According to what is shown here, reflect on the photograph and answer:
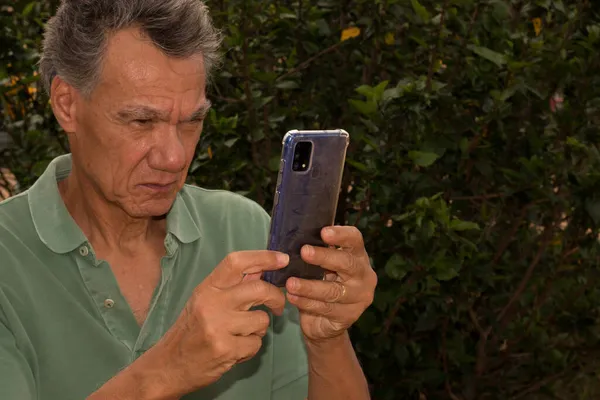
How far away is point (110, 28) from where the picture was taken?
2.09m

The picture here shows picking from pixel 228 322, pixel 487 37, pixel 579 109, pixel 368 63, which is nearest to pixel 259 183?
pixel 368 63

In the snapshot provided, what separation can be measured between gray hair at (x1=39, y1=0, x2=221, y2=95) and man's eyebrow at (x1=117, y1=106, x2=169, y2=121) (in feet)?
0.32

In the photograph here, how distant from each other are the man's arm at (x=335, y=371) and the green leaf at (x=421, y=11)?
1390mm

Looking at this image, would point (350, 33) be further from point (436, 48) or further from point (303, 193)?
point (303, 193)

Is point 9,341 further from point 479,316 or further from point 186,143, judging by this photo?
point 479,316

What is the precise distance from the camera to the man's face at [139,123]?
207 centimetres

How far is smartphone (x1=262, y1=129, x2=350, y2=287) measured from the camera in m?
1.82

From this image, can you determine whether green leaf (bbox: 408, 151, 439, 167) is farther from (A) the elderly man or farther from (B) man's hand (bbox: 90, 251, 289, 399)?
(B) man's hand (bbox: 90, 251, 289, 399)

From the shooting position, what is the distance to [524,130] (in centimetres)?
379

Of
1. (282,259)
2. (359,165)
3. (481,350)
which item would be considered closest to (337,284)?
(282,259)

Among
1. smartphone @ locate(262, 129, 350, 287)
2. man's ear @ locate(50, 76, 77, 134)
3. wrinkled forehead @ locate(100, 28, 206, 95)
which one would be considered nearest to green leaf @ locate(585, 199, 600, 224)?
smartphone @ locate(262, 129, 350, 287)

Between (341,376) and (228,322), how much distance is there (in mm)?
509

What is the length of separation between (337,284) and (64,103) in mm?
753

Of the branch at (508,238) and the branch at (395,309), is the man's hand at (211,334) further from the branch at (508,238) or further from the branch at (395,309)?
the branch at (508,238)
